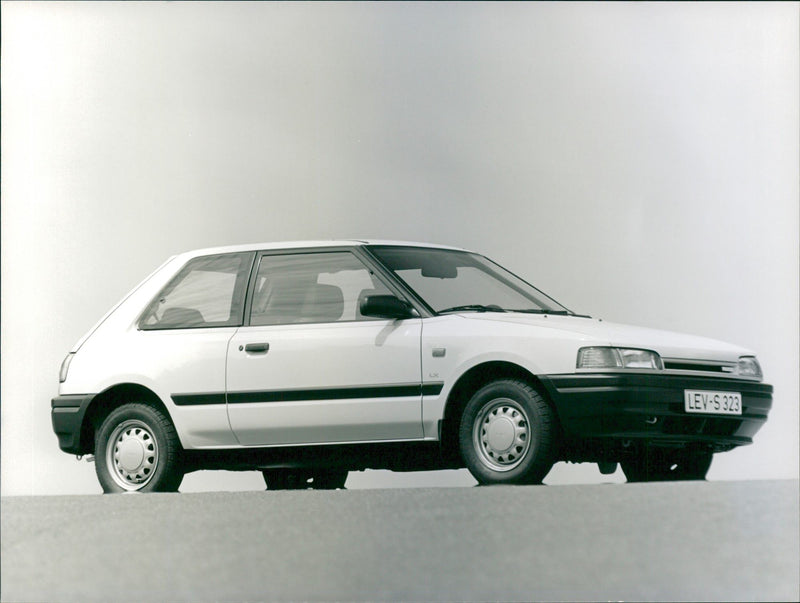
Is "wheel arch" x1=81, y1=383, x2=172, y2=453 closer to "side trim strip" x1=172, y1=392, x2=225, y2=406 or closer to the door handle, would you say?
"side trim strip" x1=172, y1=392, x2=225, y2=406

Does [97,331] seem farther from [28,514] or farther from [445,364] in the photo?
[445,364]

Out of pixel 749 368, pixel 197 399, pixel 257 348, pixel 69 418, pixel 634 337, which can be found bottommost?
pixel 69 418

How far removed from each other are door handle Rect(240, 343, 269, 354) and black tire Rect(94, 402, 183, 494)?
843 millimetres

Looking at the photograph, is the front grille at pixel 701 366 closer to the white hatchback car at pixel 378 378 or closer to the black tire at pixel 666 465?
the white hatchback car at pixel 378 378

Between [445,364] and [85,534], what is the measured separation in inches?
106

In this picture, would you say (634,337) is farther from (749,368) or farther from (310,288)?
(310,288)

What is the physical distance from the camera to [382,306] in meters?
10.3

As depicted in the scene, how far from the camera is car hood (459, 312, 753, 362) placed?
9953 millimetres

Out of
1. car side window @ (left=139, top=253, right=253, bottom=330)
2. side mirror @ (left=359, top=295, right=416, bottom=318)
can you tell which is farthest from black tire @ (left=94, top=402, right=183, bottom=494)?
side mirror @ (left=359, top=295, right=416, bottom=318)

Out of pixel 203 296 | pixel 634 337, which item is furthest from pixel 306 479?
pixel 634 337

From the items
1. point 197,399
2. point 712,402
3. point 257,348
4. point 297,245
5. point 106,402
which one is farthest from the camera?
point 106,402

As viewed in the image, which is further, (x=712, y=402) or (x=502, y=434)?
(x=712, y=402)

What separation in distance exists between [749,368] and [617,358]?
126 cm

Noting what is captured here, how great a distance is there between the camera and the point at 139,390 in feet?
37.1
